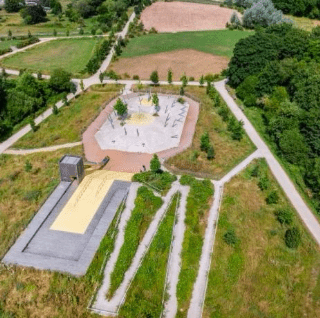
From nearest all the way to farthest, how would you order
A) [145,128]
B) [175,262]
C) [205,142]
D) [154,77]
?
[175,262], [205,142], [145,128], [154,77]

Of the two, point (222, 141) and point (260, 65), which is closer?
point (222, 141)

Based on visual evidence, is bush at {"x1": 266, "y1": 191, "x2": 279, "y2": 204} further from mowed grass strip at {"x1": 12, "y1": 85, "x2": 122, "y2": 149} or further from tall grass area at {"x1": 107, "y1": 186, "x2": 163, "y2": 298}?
mowed grass strip at {"x1": 12, "y1": 85, "x2": 122, "y2": 149}

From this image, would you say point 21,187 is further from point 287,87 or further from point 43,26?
point 43,26

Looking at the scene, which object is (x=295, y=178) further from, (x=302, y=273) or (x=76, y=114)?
(x=76, y=114)

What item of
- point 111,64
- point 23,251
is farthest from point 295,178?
point 111,64

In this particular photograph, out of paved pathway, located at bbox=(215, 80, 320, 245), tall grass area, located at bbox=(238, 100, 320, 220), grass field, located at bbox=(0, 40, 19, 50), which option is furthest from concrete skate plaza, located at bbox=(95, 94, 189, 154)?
grass field, located at bbox=(0, 40, 19, 50)

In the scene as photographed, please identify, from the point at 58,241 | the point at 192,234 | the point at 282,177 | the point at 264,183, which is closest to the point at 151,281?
the point at 192,234

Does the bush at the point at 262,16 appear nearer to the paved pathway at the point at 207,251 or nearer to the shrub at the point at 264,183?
the paved pathway at the point at 207,251
